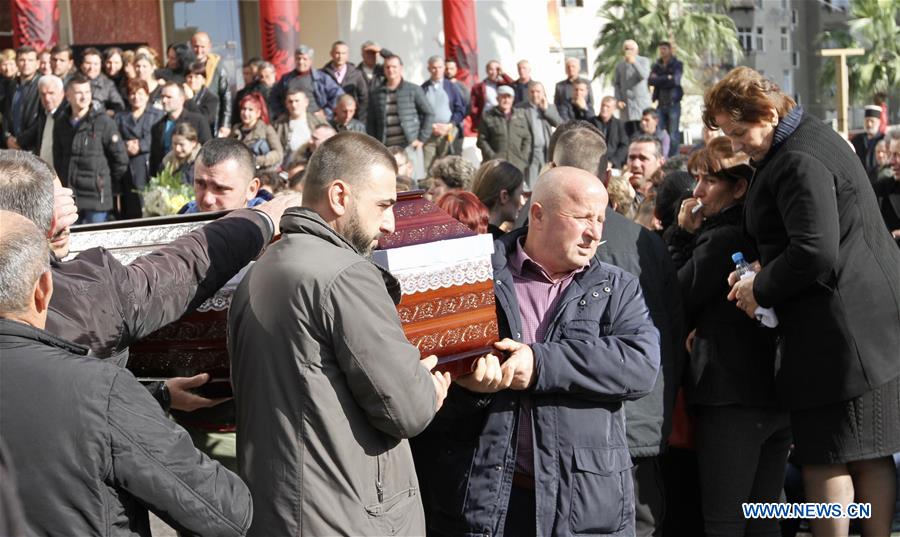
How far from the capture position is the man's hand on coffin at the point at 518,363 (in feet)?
11.3

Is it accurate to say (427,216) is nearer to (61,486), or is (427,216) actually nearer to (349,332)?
(349,332)

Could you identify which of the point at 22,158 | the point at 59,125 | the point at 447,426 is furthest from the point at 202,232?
the point at 59,125

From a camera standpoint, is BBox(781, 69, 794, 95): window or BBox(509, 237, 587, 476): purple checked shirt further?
BBox(781, 69, 794, 95): window

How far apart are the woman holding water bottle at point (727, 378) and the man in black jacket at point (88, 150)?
30.4ft

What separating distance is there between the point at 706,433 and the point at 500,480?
1.26 meters

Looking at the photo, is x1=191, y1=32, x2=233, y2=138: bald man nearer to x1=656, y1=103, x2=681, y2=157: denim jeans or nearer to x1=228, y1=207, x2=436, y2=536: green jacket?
x1=656, y1=103, x2=681, y2=157: denim jeans

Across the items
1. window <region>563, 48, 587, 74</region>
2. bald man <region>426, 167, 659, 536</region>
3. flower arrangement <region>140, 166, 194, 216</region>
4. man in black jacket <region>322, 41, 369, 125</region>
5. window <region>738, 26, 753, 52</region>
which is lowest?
bald man <region>426, 167, 659, 536</region>

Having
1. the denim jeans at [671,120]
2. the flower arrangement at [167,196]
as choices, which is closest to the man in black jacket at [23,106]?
the flower arrangement at [167,196]

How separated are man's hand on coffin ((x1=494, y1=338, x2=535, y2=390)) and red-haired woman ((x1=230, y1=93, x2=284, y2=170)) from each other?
8.50 metres

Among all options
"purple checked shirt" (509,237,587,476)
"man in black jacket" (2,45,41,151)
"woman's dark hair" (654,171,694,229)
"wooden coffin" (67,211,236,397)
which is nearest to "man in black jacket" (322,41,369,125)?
"man in black jacket" (2,45,41,151)

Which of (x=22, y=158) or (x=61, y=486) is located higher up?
(x=22, y=158)

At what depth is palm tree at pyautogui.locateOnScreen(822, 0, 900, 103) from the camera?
46.8 meters

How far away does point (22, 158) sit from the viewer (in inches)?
121

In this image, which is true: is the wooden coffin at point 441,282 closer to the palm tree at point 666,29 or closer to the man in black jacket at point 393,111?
the man in black jacket at point 393,111
